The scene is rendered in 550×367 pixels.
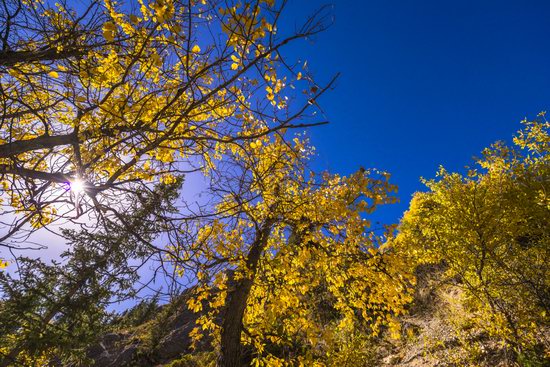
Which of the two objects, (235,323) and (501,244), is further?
(501,244)

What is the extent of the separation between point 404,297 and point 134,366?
17.9 metres

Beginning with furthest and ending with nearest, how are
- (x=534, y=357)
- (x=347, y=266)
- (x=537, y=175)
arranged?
(x=537, y=175), (x=534, y=357), (x=347, y=266)

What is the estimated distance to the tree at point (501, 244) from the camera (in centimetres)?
559

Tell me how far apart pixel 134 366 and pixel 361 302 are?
16915mm

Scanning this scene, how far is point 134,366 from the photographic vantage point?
1644 cm

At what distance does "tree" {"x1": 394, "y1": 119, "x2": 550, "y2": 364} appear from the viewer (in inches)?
220

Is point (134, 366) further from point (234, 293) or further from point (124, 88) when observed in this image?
point (124, 88)

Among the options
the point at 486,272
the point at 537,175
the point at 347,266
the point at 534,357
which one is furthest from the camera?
the point at 537,175

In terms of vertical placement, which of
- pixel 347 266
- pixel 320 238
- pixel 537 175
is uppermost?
pixel 537 175

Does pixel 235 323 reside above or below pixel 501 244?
below

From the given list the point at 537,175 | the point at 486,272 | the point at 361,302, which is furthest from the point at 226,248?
the point at 537,175

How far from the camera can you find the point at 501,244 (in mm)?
6426

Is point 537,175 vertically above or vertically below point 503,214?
above

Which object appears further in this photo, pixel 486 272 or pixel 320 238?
pixel 486 272
